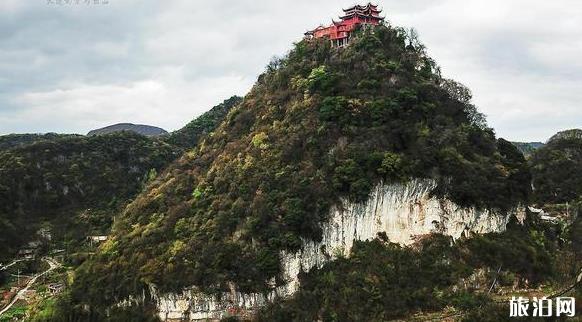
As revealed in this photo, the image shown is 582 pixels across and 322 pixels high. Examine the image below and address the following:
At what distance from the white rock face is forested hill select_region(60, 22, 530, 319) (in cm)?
68

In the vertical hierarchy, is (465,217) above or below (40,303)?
above

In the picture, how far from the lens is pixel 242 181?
137 feet

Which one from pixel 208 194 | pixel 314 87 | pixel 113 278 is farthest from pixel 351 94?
pixel 113 278

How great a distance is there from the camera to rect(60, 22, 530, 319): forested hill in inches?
1473

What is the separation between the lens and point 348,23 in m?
52.6

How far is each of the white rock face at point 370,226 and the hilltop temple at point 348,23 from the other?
783 inches

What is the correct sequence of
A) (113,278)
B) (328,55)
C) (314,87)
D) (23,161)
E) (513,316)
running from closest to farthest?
(513,316)
(113,278)
(314,87)
(328,55)
(23,161)

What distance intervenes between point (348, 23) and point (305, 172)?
808 inches

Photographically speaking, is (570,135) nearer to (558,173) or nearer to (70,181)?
(558,173)

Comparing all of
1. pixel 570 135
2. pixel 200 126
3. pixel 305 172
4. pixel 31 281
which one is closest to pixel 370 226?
pixel 305 172

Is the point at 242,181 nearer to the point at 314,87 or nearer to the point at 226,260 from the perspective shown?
the point at 226,260

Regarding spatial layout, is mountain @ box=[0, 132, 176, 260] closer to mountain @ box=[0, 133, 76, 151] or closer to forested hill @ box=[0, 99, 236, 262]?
forested hill @ box=[0, 99, 236, 262]

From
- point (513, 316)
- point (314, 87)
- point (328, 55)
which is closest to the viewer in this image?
point (513, 316)

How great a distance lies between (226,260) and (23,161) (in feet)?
199
